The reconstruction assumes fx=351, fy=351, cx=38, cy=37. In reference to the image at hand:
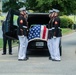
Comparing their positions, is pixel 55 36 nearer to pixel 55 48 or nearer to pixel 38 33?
pixel 55 48

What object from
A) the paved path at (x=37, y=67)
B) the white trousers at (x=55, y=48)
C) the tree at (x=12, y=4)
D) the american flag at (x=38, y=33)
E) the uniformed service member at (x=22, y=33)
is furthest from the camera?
the tree at (x=12, y=4)

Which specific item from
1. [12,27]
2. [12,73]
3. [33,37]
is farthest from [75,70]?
[12,27]

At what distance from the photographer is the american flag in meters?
14.2

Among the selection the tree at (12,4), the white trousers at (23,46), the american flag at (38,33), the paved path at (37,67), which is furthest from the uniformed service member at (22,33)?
the tree at (12,4)

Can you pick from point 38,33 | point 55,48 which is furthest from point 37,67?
point 38,33

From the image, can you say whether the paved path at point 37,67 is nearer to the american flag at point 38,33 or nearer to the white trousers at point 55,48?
the white trousers at point 55,48

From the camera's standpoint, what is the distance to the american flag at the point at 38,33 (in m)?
14.2

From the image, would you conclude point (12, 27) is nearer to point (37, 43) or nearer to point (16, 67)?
point (37, 43)

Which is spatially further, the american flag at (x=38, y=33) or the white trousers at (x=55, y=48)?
the american flag at (x=38, y=33)

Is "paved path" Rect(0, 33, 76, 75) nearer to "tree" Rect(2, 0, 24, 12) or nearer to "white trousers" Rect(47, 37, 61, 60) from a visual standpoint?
"white trousers" Rect(47, 37, 61, 60)

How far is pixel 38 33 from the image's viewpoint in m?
14.3

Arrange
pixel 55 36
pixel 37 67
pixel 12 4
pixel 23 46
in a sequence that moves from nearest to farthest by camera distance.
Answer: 1. pixel 37 67
2. pixel 55 36
3. pixel 23 46
4. pixel 12 4

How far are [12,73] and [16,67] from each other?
124 cm

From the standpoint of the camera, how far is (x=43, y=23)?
16328 millimetres
